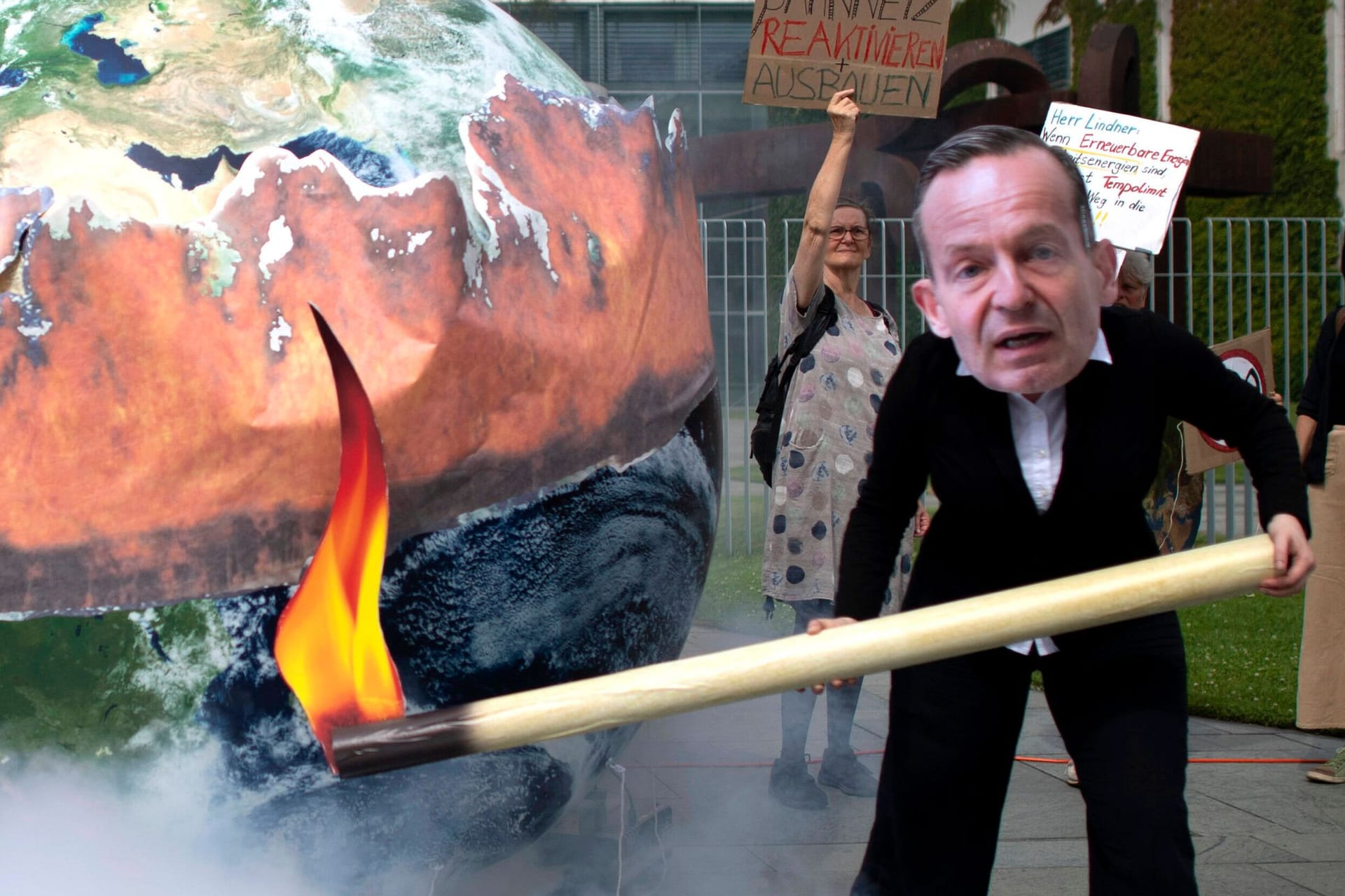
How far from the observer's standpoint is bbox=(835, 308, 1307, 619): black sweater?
2.06 meters

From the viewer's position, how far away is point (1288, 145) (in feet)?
60.6

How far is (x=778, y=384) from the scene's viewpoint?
Answer: 3955 millimetres

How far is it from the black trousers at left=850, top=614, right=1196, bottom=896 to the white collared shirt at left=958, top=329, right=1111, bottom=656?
0.08m

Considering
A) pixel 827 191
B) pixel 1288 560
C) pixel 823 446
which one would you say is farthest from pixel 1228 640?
pixel 1288 560

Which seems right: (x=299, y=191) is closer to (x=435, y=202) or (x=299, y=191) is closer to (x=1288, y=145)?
(x=435, y=202)

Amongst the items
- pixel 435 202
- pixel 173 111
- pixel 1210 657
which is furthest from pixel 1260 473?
pixel 1210 657

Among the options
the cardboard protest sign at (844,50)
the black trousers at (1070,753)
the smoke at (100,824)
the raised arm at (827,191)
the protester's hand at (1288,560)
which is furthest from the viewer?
the cardboard protest sign at (844,50)

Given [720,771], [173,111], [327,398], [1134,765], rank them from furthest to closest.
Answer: [720,771] < [173,111] < [327,398] < [1134,765]

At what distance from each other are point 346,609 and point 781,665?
617 millimetres

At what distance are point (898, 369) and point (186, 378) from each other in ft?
3.60

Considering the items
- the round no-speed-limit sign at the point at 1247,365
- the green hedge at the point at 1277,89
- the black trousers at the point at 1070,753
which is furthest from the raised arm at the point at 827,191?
the green hedge at the point at 1277,89

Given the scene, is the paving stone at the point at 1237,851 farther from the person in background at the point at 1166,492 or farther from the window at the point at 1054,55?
the window at the point at 1054,55

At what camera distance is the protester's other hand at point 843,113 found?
3.60 metres

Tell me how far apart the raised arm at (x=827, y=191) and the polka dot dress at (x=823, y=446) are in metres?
0.17
